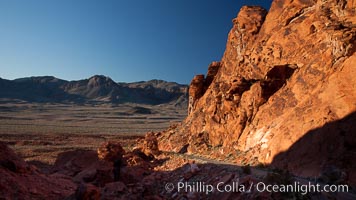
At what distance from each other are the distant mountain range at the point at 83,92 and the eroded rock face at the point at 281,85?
5291 inches

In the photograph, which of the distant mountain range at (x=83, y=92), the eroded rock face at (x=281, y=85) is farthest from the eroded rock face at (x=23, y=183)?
the distant mountain range at (x=83, y=92)

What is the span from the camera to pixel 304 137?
14766 mm

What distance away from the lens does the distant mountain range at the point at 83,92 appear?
150625 millimetres

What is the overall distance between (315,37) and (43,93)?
160217 millimetres

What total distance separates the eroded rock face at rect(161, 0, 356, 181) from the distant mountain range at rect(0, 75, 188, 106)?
134388mm

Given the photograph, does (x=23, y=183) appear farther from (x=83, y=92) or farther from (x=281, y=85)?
(x=83, y=92)

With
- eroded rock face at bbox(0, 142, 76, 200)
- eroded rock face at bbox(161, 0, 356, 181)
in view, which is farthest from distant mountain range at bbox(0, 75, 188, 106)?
eroded rock face at bbox(0, 142, 76, 200)

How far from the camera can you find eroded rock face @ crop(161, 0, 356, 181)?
15.3 m

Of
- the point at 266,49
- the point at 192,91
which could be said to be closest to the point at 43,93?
the point at 192,91

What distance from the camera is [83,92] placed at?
564 ft

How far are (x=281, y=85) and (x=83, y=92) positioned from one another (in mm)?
164015

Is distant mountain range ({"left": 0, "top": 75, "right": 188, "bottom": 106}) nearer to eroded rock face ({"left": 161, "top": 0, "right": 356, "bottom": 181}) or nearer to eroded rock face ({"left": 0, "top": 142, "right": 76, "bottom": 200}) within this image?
eroded rock face ({"left": 161, "top": 0, "right": 356, "bottom": 181})

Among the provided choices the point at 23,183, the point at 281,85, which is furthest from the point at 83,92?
the point at 23,183

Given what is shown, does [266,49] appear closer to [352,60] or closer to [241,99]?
[241,99]
